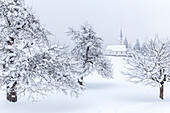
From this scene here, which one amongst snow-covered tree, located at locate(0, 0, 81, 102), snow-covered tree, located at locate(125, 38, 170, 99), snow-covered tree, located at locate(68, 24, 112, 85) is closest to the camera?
snow-covered tree, located at locate(0, 0, 81, 102)

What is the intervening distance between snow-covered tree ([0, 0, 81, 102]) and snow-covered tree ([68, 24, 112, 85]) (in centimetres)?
847

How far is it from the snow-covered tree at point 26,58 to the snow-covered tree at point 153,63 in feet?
18.3

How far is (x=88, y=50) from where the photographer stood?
21500 mm

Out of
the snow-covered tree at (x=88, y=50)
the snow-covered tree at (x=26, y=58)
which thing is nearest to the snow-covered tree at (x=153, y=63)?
the snow-covered tree at (x=26, y=58)

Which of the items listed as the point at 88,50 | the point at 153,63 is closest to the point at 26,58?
the point at 153,63

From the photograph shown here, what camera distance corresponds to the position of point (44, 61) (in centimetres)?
1080

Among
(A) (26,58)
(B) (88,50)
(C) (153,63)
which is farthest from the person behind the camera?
(B) (88,50)

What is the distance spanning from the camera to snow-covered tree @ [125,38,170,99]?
14039 millimetres

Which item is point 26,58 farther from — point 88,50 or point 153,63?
point 88,50

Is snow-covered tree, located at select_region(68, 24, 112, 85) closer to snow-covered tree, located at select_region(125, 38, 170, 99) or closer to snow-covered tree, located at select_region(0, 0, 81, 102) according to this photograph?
snow-covered tree, located at select_region(125, 38, 170, 99)

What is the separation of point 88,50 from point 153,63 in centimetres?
860

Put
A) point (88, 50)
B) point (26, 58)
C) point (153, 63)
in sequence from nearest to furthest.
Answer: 1. point (26, 58)
2. point (153, 63)
3. point (88, 50)

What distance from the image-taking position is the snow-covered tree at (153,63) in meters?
14.0

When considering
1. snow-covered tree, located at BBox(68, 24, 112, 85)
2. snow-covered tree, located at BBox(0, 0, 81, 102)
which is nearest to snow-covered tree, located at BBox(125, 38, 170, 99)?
snow-covered tree, located at BBox(0, 0, 81, 102)
